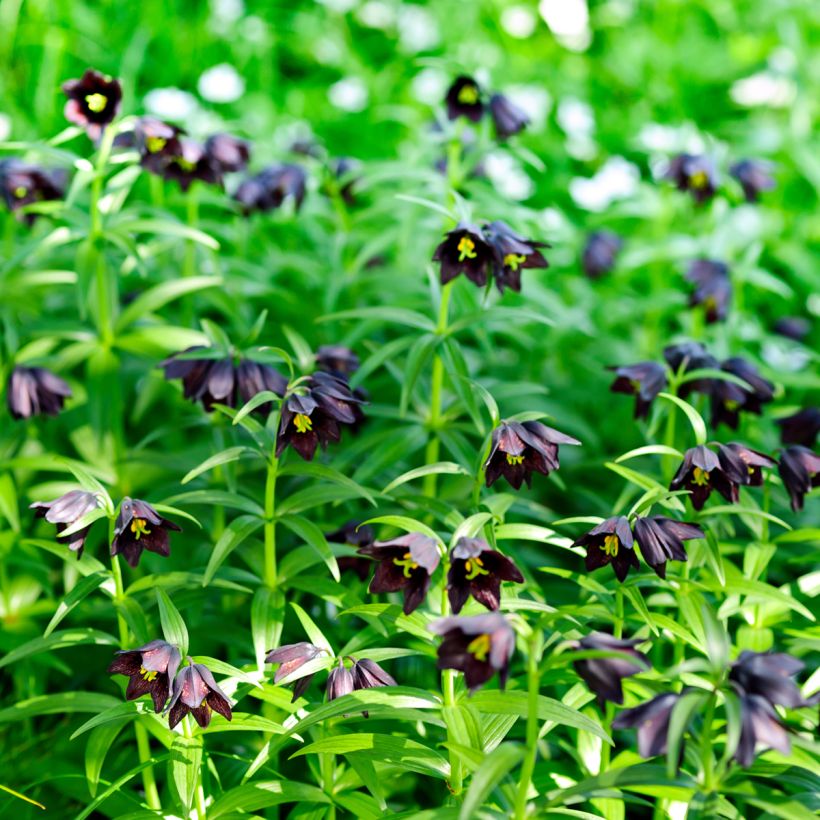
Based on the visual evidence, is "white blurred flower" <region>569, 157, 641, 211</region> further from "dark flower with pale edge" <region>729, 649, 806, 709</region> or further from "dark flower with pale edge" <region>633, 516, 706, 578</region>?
"dark flower with pale edge" <region>729, 649, 806, 709</region>

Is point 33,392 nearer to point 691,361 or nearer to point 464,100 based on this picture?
point 464,100

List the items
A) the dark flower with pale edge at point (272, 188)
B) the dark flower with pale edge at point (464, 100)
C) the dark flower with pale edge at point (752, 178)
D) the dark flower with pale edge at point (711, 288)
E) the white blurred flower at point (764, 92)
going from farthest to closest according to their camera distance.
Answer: the white blurred flower at point (764, 92), the dark flower with pale edge at point (752, 178), the dark flower with pale edge at point (272, 188), the dark flower with pale edge at point (711, 288), the dark flower with pale edge at point (464, 100)

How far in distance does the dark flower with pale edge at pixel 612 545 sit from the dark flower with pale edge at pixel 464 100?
1.36 meters

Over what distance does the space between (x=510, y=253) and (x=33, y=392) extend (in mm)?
1209

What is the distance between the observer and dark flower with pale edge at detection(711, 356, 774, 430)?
7.66 feet

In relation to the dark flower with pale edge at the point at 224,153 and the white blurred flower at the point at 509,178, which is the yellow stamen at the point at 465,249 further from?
the white blurred flower at the point at 509,178

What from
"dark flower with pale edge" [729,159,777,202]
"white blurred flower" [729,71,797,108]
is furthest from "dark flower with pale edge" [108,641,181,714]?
"white blurred flower" [729,71,797,108]

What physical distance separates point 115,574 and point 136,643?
0.55 ft

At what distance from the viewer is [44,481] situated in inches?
112

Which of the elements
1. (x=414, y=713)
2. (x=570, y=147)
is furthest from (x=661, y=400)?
(x=570, y=147)

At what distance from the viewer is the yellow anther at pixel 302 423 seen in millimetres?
1924

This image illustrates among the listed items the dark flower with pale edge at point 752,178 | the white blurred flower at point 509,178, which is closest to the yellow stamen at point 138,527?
the dark flower with pale edge at point 752,178

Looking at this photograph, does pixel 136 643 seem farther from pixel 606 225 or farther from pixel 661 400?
pixel 606 225

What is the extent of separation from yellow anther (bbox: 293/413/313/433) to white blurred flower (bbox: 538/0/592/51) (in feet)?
16.2
